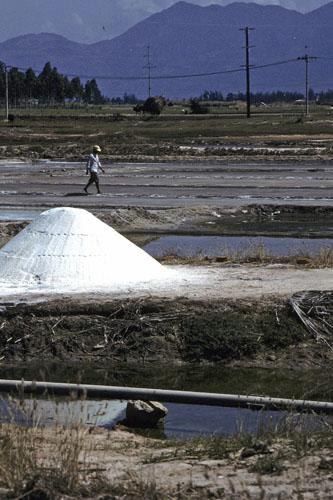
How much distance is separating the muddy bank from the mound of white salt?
1.31m

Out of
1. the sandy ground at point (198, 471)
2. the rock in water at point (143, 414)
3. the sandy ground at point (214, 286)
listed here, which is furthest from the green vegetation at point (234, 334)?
the sandy ground at point (198, 471)

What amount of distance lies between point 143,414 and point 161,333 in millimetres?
3777

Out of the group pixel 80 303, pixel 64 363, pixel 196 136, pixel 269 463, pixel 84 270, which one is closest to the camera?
pixel 269 463

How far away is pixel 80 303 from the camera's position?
1642cm

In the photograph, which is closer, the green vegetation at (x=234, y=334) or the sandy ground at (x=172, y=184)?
the green vegetation at (x=234, y=334)

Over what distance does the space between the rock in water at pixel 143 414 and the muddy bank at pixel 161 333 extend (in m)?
3.26

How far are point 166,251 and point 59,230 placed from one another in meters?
6.48

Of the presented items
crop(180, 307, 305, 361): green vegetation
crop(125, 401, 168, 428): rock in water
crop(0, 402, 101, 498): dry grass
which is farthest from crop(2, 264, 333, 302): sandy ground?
crop(0, 402, 101, 498): dry grass

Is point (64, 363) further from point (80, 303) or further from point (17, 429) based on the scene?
point (17, 429)

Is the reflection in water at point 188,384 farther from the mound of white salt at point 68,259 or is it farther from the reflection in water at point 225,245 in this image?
the reflection in water at point 225,245

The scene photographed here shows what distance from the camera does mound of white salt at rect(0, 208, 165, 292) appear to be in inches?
698

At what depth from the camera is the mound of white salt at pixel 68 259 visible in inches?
698

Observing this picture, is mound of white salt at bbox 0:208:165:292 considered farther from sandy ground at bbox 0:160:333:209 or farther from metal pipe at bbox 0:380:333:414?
sandy ground at bbox 0:160:333:209

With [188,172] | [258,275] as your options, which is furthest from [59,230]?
[188,172]
